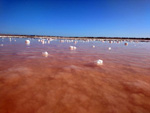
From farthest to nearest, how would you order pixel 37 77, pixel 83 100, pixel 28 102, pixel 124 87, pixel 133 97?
pixel 37 77 → pixel 124 87 → pixel 133 97 → pixel 83 100 → pixel 28 102

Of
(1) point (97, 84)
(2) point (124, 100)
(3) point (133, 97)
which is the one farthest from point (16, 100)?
(3) point (133, 97)

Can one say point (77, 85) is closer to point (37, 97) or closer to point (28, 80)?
point (37, 97)

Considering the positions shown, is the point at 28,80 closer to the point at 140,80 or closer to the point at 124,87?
the point at 124,87

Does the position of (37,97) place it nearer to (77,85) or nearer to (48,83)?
(48,83)

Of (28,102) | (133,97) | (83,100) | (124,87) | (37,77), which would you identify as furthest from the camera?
(37,77)

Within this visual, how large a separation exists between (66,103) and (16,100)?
2.46 feet

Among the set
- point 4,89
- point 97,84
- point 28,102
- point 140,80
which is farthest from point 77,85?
point 140,80

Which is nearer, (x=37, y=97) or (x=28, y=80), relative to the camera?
(x=37, y=97)

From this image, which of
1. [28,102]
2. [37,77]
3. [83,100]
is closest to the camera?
[28,102]

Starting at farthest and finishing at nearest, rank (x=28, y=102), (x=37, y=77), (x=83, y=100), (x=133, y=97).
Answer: (x=37, y=77)
(x=133, y=97)
(x=83, y=100)
(x=28, y=102)

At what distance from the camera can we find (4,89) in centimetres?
202

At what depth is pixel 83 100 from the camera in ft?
5.91

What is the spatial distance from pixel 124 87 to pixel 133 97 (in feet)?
1.19

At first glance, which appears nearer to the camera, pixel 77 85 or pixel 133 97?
pixel 133 97
